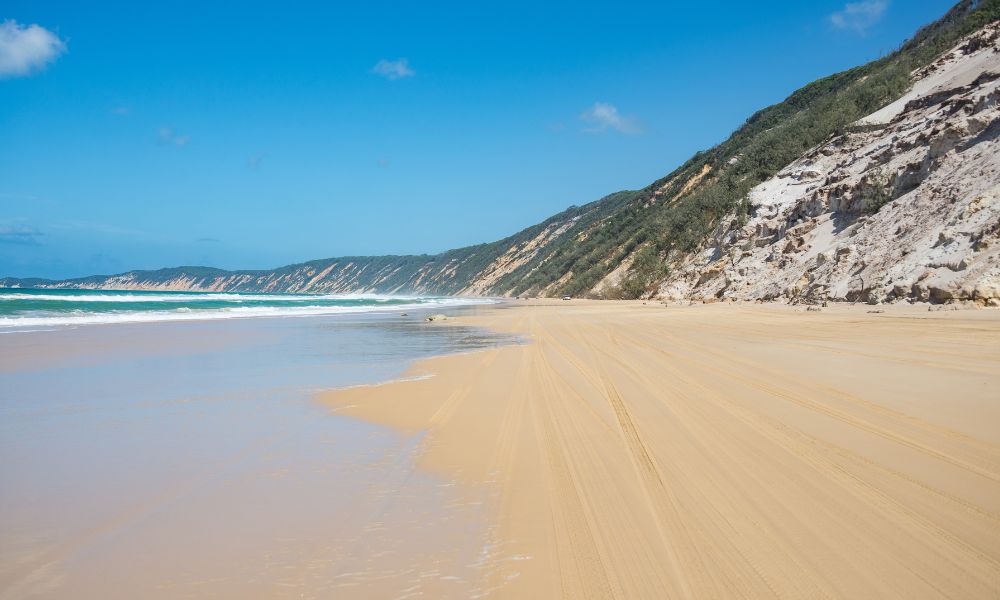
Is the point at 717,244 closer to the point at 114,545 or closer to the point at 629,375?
the point at 629,375

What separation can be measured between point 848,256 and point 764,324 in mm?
8949

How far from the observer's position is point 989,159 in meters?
18.8

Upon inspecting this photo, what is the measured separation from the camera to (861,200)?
2452cm

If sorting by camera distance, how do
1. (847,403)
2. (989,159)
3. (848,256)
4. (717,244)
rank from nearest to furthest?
(847,403), (989,159), (848,256), (717,244)

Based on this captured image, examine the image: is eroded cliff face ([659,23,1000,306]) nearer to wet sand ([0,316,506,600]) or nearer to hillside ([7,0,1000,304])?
hillside ([7,0,1000,304])

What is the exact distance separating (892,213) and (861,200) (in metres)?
3.57

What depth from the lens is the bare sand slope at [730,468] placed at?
260 centimetres

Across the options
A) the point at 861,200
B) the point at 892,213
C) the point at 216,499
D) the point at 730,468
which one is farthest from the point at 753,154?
the point at 216,499

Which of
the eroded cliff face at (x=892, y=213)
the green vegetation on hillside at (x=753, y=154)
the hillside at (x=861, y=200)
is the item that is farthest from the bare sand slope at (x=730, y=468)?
the green vegetation on hillside at (x=753, y=154)

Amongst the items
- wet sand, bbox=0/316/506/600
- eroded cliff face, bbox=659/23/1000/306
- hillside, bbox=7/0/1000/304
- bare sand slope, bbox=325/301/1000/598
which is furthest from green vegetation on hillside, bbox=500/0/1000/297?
wet sand, bbox=0/316/506/600

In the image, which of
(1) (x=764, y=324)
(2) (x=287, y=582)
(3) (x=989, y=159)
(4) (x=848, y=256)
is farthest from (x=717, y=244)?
(2) (x=287, y=582)

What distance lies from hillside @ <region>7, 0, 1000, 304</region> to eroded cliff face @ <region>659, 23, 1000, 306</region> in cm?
6

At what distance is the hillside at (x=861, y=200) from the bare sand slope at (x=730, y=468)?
10.4 m

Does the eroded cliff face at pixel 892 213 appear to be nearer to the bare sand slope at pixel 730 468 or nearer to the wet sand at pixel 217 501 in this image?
the bare sand slope at pixel 730 468
